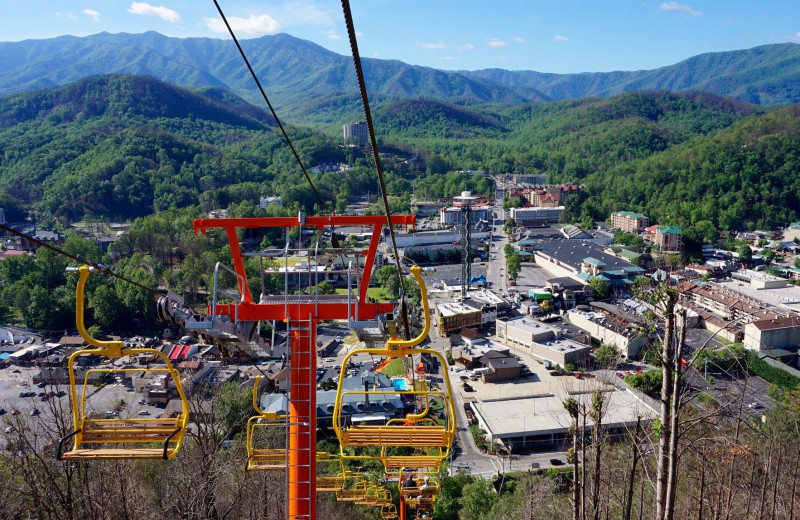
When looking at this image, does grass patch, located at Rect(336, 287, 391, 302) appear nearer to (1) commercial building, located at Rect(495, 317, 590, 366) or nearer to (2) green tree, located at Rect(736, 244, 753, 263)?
(1) commercial building, located at Rect(495, 317, 590, 366)

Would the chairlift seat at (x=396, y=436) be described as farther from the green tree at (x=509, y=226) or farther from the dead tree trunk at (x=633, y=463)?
the green tree at (x=509, y=226)

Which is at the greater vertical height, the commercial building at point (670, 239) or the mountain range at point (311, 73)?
the mountain range at point (311, 73)

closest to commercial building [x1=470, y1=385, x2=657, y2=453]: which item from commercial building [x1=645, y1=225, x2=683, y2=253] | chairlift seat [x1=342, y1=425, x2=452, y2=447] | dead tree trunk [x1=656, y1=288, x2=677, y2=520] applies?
dead tree trunk [x1=656, y1=288, x2=677, y2=520]

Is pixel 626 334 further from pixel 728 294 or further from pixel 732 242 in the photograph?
pixel 732 242

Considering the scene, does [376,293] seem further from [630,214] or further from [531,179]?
[531,179]

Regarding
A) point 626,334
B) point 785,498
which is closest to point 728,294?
point 626,334

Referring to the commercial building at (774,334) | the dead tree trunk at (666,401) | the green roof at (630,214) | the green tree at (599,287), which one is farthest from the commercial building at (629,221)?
the dead tree trunk at (666,401)
